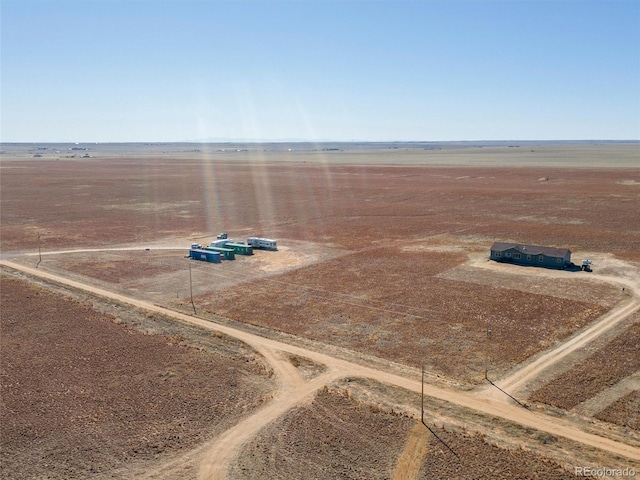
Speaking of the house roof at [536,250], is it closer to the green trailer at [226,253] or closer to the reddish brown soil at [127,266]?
the green trailer at [226,253]

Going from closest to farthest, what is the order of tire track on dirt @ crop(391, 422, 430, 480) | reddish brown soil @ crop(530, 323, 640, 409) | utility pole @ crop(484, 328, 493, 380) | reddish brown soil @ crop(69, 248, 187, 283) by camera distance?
tire track on dirt @ crop(391, 422, 430, 480) < reddish brown soil @ crop(530, 323, 640, 409) < utility pole @ crop(484, 328, 493, 380) < reddish brown soil @ crop(69, 248, 187, 283)

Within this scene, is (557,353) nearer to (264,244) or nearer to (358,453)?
(358,453)

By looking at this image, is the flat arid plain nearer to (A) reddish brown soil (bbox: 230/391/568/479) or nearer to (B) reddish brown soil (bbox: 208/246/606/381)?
(A) reddish brown soil (bbox: 230/391/568/479)

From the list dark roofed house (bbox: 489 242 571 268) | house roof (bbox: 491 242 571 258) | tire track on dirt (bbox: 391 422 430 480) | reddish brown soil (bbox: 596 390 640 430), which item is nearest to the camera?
tire track on dirt (bbox: 391 422 430 480)

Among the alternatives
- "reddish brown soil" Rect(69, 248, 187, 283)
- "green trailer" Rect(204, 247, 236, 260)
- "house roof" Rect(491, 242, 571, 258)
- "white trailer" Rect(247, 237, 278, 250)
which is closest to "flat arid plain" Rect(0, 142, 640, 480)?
"reddish brown soil" Rect(69, 248, 187, 283)

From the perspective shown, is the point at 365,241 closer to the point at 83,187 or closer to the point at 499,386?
the point at 499,386

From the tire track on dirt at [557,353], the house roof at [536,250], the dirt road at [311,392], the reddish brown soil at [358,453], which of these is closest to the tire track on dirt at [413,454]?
the reddish brown soil at [358,453]

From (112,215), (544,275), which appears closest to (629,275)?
(544,275)

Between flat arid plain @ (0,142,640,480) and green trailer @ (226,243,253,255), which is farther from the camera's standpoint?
green trailer @ (226,243,253,255)
